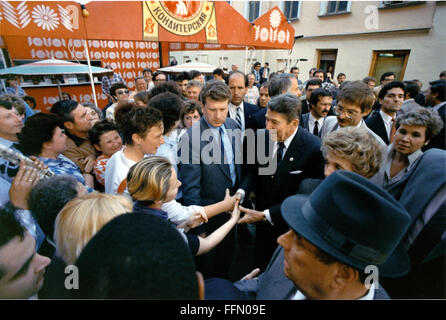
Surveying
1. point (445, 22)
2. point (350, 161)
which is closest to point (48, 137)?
point (350, 161)

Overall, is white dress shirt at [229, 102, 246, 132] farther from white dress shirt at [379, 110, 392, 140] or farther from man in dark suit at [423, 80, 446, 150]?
man in dark suit at [423, 80, 446, 150]

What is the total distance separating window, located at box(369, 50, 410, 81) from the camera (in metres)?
9.21

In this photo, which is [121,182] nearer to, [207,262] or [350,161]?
[207,262]

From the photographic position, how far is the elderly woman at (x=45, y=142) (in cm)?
193

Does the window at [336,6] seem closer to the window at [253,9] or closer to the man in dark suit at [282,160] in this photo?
the window at [253,9]

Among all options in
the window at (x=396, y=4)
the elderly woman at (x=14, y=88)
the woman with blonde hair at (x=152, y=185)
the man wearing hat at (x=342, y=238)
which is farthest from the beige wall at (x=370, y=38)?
the elderly woman at (x=14, y=88)

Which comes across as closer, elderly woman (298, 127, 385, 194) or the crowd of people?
the crowd of people

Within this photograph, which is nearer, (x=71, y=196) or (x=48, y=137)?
(x=71, y=196)

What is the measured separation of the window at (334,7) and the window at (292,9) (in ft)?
5.30

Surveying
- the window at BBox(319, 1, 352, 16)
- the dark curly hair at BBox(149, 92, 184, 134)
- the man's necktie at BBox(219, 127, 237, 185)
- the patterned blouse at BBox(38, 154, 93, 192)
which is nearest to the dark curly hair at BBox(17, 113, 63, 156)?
the patterned blouse at BBox(38, 154, 93, 192)

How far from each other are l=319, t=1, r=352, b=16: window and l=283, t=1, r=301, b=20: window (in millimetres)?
1616

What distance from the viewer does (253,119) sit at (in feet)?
12.7

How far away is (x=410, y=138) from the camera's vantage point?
196 cm
